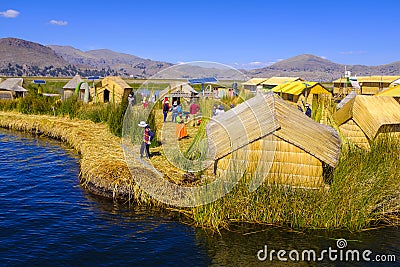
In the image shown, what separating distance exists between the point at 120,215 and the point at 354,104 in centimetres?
864

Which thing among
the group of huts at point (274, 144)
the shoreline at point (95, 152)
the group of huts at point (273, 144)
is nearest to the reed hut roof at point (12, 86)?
the shoreline at point (95, 152)

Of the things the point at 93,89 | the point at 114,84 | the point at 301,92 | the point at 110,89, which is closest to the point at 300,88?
the point at 301,92

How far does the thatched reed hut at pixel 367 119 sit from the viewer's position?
43.3 ft

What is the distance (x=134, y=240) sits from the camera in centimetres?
900

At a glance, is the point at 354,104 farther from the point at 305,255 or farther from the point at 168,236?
the point at 168,236

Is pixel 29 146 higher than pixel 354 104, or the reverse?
pixel 354 104

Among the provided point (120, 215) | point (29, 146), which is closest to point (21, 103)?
point (29, 146)

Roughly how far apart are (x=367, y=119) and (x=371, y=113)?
229mm

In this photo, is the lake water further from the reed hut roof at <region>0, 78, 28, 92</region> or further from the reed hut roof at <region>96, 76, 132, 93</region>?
the reed hut roof at <region>0, 78, 28, 92</region>

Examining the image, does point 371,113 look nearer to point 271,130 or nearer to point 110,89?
point 271,130

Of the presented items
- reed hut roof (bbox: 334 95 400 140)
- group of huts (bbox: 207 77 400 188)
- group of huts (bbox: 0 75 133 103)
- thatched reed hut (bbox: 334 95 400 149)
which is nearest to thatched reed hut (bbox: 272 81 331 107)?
group of huts (bbox: 0 75 133 103)

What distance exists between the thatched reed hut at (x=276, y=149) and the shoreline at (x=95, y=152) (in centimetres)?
254

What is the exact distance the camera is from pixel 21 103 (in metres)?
28.0

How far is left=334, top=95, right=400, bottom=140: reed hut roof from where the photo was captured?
43.3ft
